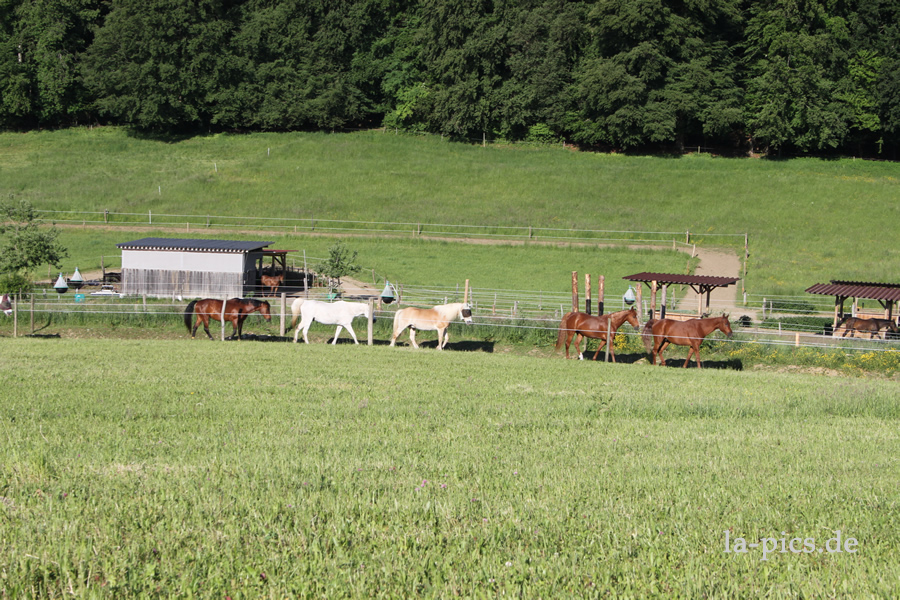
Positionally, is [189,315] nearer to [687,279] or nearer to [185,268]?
[185,268]

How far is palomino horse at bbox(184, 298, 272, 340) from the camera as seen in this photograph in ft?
75.2

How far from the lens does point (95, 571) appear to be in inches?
178

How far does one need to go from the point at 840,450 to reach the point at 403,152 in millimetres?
63847

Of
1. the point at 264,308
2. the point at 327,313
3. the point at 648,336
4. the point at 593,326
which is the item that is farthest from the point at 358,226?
the point at 648,336

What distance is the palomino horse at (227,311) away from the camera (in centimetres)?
2291

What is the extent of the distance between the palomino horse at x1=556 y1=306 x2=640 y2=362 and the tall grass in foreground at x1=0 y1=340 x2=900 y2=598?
817 cm

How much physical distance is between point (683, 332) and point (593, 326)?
240 centimetres

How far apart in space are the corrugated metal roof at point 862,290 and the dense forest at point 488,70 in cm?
4109

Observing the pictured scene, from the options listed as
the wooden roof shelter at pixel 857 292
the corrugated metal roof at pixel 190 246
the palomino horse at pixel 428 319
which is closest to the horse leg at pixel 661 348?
the palomino horse at pixel 428 319

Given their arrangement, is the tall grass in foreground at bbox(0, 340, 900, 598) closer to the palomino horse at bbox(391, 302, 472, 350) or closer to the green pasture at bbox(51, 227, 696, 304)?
the palomino horse at bbox(391, 302, 472, 350)

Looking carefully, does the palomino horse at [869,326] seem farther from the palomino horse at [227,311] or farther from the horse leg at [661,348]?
the palomino horse at [227,311]

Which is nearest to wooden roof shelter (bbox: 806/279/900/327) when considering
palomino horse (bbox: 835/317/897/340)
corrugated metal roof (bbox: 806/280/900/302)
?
corrugated metal roof (bbox: 806/280/900/302)

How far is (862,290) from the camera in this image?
27.3 meters

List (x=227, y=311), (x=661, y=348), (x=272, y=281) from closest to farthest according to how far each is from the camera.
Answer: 1. (x=661, y=348)
2. (x=227, y=311)
3. (x=272, y=281)
